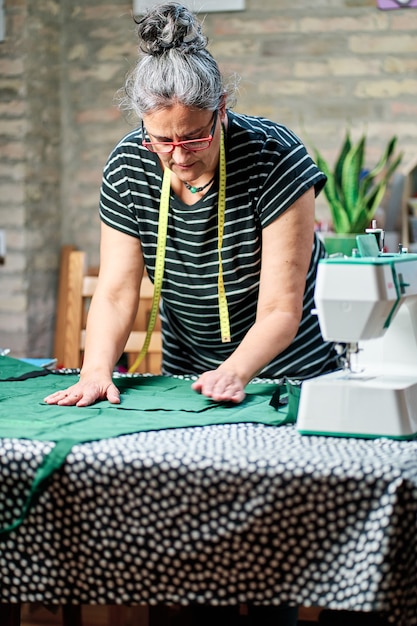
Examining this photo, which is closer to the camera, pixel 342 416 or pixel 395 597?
pixel 395 597

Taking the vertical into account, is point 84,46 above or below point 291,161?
above

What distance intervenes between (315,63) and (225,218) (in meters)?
2.30

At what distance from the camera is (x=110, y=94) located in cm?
444

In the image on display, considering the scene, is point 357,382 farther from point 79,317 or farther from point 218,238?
point 79,317

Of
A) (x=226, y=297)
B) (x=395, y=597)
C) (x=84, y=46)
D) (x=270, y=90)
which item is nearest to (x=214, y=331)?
(x=226, y=297)

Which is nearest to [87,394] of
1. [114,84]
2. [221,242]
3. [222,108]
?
[221,242]

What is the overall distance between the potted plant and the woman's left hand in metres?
2.09

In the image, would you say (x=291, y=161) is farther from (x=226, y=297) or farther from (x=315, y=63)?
(x=315, y=63)

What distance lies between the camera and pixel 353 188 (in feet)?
12.7

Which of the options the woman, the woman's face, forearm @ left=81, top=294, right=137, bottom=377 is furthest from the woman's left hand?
the woman's face

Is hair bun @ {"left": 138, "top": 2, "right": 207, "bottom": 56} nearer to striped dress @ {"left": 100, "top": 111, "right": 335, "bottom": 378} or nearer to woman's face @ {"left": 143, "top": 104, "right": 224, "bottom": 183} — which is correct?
woman's face @ {"left": 143, "top": 104, "right": 224, "bottom": 183}

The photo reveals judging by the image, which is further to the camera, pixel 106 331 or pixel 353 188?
pixel 353 188

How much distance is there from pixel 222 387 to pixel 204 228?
17.4 inches

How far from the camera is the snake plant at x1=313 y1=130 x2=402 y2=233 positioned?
3.85 metres
